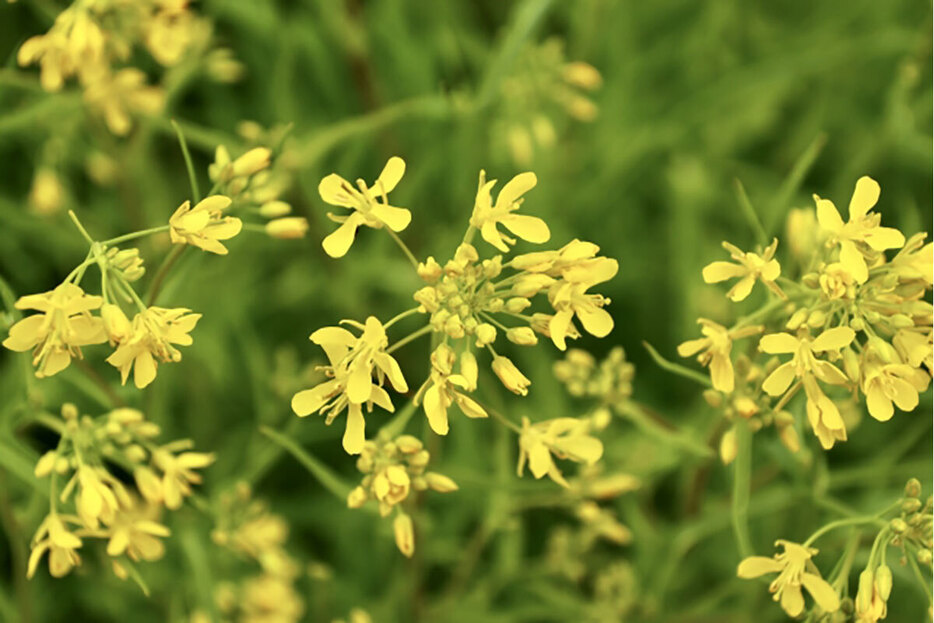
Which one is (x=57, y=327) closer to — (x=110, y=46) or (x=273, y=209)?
(x=273, y=209)

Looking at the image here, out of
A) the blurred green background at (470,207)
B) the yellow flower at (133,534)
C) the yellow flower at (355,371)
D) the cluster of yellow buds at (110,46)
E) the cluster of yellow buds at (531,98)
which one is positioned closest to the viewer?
the yellow flower at (355,371)

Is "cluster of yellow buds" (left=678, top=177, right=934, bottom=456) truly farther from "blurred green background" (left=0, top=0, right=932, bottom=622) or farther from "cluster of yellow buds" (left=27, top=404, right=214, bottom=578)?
"cluster of yellow buds" (left=27, top=404, right=214, bottom=578)

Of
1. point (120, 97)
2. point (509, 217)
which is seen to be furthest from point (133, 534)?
point (120, 97)

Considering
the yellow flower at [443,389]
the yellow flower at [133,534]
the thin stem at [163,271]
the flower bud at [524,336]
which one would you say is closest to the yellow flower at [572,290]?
the flower bud at [524,336]

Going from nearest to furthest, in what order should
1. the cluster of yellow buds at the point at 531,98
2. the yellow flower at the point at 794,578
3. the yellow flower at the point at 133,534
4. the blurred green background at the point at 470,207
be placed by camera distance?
the yellow flower at the point at 794,578 < the yellow flower at the point at 133,534 < the blurred green background at the point at 470,207 < the cluster of yellow buds at the point at 531,98

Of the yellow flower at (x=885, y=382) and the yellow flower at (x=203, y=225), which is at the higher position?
the yellow flower at (x=203, y=225)

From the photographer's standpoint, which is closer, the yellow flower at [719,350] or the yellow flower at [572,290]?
the yellow flower at [572,290]

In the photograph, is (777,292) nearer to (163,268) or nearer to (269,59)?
(163,268)

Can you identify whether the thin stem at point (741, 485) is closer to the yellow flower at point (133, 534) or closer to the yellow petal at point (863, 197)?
the yellow petal at point (863, 197)
